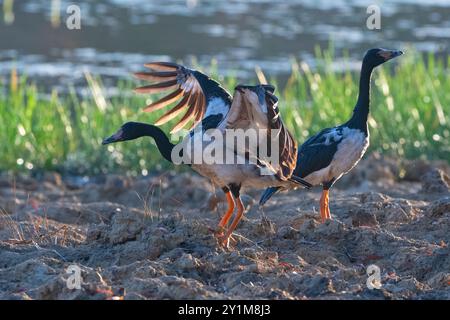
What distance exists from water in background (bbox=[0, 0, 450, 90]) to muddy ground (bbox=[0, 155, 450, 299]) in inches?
300

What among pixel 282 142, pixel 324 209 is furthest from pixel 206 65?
pixel 282 142

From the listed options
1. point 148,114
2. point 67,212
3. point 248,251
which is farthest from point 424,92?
point 248,251

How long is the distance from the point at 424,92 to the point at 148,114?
307 cm

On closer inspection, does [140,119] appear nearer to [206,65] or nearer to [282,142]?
[282,142]

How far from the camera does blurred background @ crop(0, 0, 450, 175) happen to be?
11.3 metres

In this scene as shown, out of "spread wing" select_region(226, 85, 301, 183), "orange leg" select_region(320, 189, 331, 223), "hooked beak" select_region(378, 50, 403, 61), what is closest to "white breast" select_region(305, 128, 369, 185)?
"orange leg" select_region(320, 189, 331, 223)

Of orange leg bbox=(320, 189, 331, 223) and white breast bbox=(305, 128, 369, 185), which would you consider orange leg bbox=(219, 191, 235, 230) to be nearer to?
orange leg bbox=(320, 189, 331, 223)

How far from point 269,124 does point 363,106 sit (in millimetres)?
1845

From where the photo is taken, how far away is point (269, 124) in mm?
6773

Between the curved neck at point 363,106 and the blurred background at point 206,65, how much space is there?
2.71 m

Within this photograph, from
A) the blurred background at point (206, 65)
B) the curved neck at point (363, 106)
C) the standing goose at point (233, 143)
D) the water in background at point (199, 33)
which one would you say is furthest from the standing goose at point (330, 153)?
the water in background at point (199, 33)

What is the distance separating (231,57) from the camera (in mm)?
16906

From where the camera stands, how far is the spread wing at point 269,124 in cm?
659
